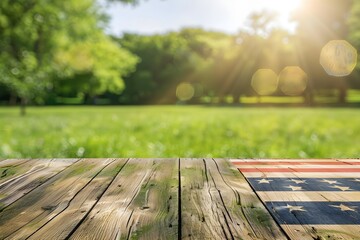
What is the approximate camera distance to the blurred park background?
9492mm

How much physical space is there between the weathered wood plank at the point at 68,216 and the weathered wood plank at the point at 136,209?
0.18 ft

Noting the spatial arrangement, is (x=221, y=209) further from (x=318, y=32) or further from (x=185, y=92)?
(x=185, y=92)

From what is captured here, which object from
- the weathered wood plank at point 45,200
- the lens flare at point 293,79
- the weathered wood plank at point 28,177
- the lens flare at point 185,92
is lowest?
the lens flare at point 185,92

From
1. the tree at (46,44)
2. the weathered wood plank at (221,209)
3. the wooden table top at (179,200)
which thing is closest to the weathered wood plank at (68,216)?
the wooden table top at (179,200)

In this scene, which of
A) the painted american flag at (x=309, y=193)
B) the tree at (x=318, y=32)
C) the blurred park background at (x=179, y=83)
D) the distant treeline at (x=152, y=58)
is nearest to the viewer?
the painted american flag at (x=309, y=193)

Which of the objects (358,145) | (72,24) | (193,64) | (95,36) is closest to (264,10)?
(193,64)

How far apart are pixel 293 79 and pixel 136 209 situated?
152 feet

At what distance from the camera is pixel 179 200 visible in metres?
2.80

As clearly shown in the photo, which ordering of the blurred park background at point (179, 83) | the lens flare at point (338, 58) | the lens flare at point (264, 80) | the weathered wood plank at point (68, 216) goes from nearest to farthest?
the weathered wood plank at point (68, 216) → the blurred park background at point (179, 83) → the lens flare at point (338, 58) → the lens flare at point (264, 80)

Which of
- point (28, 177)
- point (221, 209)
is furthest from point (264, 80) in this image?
point (221, 209)

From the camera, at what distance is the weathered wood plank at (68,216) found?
2168mm

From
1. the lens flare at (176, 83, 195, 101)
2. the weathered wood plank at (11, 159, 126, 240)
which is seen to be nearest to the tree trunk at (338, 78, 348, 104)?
the lens flare at (176, 83, 195, 101)

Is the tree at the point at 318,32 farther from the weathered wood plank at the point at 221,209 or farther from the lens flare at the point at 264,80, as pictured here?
the weathered wood plank at the point at 221,209

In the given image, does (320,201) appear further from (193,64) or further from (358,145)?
(193,64)
